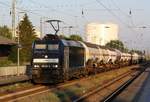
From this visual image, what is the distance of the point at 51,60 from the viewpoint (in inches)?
1190

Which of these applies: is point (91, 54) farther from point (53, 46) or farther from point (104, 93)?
point (104, 93)

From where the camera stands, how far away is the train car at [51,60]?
97.7ft

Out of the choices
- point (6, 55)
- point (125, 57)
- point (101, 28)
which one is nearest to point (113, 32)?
point (101, 28)

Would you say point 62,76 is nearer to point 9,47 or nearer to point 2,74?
point 2,74

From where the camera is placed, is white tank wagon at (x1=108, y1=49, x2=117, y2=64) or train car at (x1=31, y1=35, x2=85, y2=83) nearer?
train car at (x1=31, y1=35, x2=85, y2=83)

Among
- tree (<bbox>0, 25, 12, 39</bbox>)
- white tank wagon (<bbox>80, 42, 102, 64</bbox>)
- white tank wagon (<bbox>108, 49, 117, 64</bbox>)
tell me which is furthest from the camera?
tree (<bbox>0, 25, 12, 39</bbox>)

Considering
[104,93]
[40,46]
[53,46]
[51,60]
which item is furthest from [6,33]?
[104,93]

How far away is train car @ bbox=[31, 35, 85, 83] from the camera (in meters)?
29.8

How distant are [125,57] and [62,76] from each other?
56.5 metres

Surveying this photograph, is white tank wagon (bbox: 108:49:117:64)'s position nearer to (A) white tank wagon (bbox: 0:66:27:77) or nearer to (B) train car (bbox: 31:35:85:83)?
(A) white tank wagon (bbox: 0:66:27:77)

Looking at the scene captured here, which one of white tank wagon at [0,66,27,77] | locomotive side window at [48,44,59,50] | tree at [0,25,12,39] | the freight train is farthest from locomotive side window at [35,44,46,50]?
tree at [0,25,12,39]

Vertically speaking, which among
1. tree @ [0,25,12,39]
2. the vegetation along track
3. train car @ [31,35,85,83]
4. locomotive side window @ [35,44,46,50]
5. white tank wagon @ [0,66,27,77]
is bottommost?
the vegetation along track

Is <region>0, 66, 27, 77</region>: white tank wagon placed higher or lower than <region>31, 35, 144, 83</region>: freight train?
lower

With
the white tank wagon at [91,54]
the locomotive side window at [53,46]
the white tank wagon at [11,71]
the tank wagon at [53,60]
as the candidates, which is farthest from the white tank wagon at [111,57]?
the locomotive side window at [53,46]
